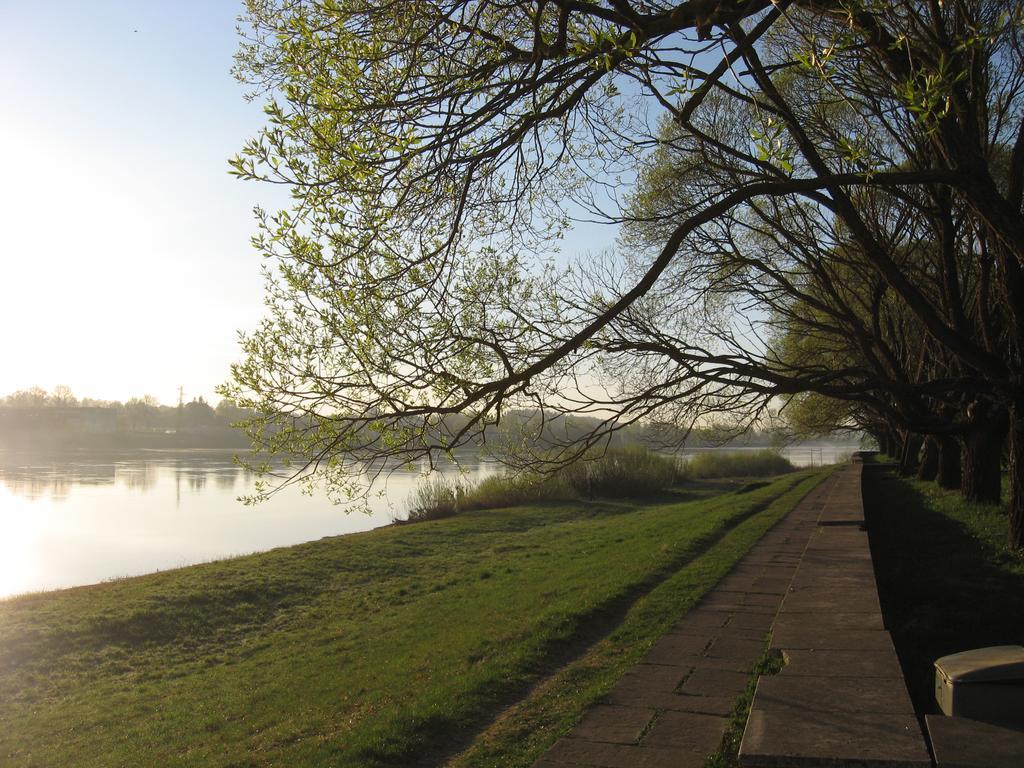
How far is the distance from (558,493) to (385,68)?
26158mm

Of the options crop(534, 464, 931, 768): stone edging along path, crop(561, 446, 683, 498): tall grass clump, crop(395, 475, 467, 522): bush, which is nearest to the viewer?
crop(534, 464, 931, 768): stone edging along path

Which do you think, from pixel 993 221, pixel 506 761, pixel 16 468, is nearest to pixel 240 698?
pixel 506 761

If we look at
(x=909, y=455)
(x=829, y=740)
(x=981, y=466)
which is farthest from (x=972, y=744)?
(x=909, y=455)

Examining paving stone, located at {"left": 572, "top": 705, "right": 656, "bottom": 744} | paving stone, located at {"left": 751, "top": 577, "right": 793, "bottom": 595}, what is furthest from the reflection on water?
paving stone, located at {"left": 572, "top": 705, "right": 656, "bottom": 744}

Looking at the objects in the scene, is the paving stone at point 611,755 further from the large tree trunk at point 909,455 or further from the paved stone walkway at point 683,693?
the large tree trunk at point 909,455

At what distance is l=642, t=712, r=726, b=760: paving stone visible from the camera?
14.4ft

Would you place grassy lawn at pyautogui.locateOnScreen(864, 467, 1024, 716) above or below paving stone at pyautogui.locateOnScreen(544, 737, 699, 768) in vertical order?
above

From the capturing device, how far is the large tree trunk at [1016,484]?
9.34m

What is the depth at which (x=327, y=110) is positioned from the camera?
19.3ft

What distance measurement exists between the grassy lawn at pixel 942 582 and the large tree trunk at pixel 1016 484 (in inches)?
11.5

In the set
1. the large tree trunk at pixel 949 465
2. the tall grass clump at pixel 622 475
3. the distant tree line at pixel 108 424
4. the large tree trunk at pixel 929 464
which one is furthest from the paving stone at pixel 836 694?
the distant tree line at pixel 108 424

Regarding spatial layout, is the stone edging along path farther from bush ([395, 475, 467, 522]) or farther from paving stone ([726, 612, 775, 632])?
bush ([395, 475, 467, 522])

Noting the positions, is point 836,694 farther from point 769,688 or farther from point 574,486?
point 574,486

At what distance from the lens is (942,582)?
8414 mm
